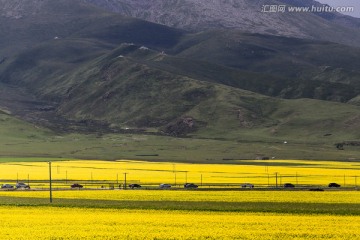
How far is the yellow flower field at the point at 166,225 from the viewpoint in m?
50.5

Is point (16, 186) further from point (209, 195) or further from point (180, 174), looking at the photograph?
point (180, 174)

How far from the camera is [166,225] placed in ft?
183

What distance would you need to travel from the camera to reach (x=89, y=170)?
142000mm

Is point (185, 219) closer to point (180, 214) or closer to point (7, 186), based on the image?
point (180, 214)

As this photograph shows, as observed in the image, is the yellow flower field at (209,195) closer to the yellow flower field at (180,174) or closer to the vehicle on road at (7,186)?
the vehicle on road at (7,186)

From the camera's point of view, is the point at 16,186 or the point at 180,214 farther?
the point at 16,186

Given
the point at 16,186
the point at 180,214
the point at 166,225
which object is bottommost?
the point at 166,225

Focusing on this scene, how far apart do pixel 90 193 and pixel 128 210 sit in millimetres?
22811

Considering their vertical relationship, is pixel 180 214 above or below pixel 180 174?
below

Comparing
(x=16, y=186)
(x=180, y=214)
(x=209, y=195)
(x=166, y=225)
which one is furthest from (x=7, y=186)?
(x=166, y=225)

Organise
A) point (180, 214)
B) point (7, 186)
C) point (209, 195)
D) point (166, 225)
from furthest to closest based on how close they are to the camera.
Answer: point (7, 186) → point (209, 195) → point (180, 214) → point (166, 225)

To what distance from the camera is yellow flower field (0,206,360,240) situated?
A: 50.5 meters

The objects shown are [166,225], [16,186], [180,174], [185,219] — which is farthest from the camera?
[180,174]

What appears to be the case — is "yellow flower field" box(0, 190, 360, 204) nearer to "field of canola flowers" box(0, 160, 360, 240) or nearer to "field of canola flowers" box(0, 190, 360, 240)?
"field of canola flowers" box(0, 160, 360, 240)
